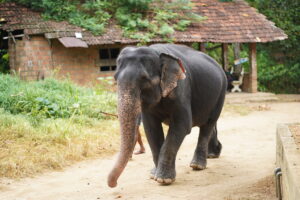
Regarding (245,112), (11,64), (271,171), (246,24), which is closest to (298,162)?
(271,171)

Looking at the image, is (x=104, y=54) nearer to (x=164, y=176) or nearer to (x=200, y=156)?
(x=200, y=156)

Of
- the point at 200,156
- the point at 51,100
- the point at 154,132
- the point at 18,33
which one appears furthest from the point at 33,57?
the point at 154,132

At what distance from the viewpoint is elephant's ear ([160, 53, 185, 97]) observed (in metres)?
5.32

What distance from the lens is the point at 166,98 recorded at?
217 inches

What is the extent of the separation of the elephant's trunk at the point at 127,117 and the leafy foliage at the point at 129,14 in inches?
473

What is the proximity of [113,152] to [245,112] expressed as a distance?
732 cm

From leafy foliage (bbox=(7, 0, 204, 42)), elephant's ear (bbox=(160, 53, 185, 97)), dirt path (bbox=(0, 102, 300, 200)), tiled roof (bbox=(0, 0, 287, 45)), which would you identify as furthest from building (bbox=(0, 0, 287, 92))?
elephant's ear (bbox=(160, 53, 185, 97))

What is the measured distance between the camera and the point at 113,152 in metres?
8.46

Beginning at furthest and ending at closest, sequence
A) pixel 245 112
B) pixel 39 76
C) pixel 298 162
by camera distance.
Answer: pixel 39 76
pixel 245 112
pixel 298 162

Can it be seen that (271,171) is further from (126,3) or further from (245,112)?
(126,3)

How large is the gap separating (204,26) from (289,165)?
613 inches

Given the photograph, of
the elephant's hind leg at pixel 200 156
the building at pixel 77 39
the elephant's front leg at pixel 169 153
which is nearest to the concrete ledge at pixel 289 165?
the elephant's front leg at pixel 169 153

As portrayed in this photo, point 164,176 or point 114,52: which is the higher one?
point 164,176

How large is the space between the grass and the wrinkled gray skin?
209cm
